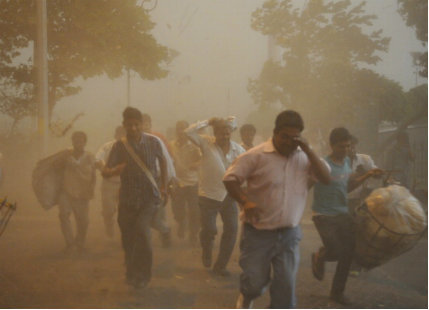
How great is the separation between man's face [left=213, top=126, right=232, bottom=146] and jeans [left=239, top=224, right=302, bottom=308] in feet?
8.12

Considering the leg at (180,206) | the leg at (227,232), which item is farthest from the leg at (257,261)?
the leg at (180,206)

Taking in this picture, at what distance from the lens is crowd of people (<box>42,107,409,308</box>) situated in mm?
4160

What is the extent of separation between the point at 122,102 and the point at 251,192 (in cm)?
3847

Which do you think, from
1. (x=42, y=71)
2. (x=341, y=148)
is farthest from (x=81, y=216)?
(x=42, y=71)

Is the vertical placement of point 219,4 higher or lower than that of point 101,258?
higher

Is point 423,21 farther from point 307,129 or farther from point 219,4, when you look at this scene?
point 219,4

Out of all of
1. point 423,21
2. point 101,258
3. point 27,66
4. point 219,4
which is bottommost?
point 101,258

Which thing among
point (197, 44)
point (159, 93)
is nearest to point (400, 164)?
point (197, 44)

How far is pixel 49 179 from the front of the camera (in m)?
7.80

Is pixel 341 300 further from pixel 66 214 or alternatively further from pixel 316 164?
pixel 66 214

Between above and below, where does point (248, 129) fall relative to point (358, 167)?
above

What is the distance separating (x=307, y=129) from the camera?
20312 millimetres

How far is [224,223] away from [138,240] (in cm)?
115

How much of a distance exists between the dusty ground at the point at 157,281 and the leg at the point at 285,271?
134 cm
